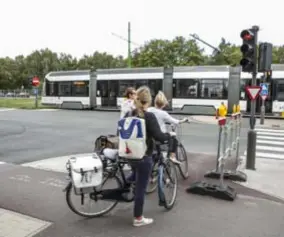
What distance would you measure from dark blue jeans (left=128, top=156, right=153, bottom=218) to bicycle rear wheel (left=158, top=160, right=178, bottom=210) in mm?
485

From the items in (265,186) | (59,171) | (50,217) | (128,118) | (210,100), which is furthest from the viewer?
(210,100)

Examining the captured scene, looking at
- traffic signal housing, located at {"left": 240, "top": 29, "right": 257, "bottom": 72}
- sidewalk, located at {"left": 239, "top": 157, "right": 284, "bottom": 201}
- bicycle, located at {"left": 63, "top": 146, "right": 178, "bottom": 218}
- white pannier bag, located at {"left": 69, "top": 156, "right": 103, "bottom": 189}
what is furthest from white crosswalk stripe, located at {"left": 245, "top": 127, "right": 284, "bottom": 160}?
white pannier bag, located at {"left": 69, "top": 156, "right": 103, "bottom": 189}

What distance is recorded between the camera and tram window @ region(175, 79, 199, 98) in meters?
22.4

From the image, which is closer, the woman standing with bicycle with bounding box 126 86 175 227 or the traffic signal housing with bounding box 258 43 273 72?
the woman standing with bicycle with bounding box 126 86 175 227

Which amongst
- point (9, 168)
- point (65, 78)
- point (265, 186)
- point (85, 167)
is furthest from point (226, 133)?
point (65, 78)

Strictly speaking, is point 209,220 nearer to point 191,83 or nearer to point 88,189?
point 88,189

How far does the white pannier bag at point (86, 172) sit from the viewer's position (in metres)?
3.71

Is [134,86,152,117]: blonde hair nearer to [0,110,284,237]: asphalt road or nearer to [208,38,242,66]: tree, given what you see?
[0,110,284,237]: asphalt road

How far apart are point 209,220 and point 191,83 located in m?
19.0

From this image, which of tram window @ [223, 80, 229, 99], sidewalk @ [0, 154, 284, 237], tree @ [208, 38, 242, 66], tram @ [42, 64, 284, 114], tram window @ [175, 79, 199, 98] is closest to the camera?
sidewalk @ [0, 154, 284, 237]

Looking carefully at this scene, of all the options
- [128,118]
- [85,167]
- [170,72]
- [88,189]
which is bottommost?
[88,189]

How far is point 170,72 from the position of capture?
76.2 feet

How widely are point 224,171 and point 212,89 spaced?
1586cm

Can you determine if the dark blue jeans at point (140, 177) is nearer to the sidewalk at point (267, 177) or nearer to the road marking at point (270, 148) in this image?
the sidewalk at point (267, 177)
